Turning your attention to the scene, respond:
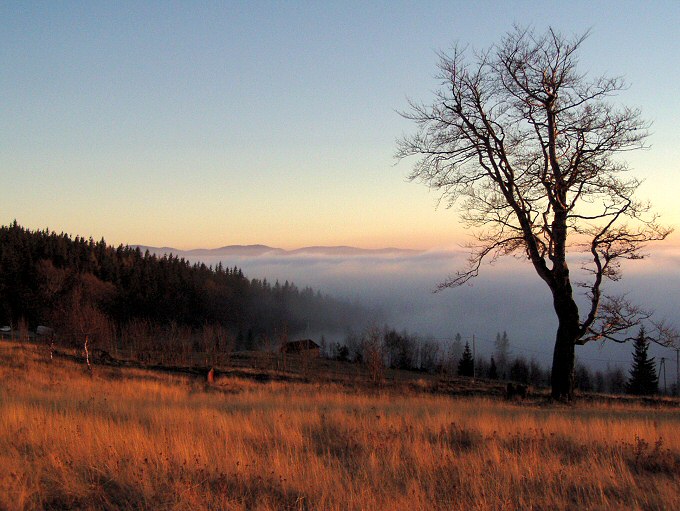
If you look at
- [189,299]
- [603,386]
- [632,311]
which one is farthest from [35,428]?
[603,386]

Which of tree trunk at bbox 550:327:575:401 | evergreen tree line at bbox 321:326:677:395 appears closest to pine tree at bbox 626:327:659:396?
evergreen tree line at bbox 321:326:677:395

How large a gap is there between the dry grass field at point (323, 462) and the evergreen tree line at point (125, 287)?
5865 centimetres

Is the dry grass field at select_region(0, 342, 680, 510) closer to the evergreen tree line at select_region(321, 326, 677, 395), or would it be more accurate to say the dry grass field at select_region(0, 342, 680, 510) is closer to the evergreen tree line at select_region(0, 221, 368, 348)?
the evergreen tree line at select_region(321, 326, 677, 395)

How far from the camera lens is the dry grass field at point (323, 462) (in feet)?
17.2

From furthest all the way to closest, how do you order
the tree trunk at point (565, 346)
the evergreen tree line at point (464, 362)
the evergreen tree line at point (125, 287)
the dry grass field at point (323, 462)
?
the evergreen tree line at point (125, 287)
the evergreen tree line at point (464, 362)
the tree trunk at point (565, 346)
the dry grass field at point (323, 462)

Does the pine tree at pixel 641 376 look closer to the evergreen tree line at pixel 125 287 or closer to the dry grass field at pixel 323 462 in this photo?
the evergreen tree line at pixel 125 287

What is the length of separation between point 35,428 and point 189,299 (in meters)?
106

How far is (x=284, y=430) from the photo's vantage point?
8.12 m

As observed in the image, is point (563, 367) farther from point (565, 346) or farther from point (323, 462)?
point (323, 462)

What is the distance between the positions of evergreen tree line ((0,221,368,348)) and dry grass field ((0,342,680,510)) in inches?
2309

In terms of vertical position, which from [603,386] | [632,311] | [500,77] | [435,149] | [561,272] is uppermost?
[500,77]

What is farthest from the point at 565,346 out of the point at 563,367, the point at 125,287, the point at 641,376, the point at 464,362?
the point at 125,287

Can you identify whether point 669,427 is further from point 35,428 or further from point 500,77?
point 500,77

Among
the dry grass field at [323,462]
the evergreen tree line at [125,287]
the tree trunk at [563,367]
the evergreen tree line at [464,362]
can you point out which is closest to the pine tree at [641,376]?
the evergreen tree line at [464,362]
